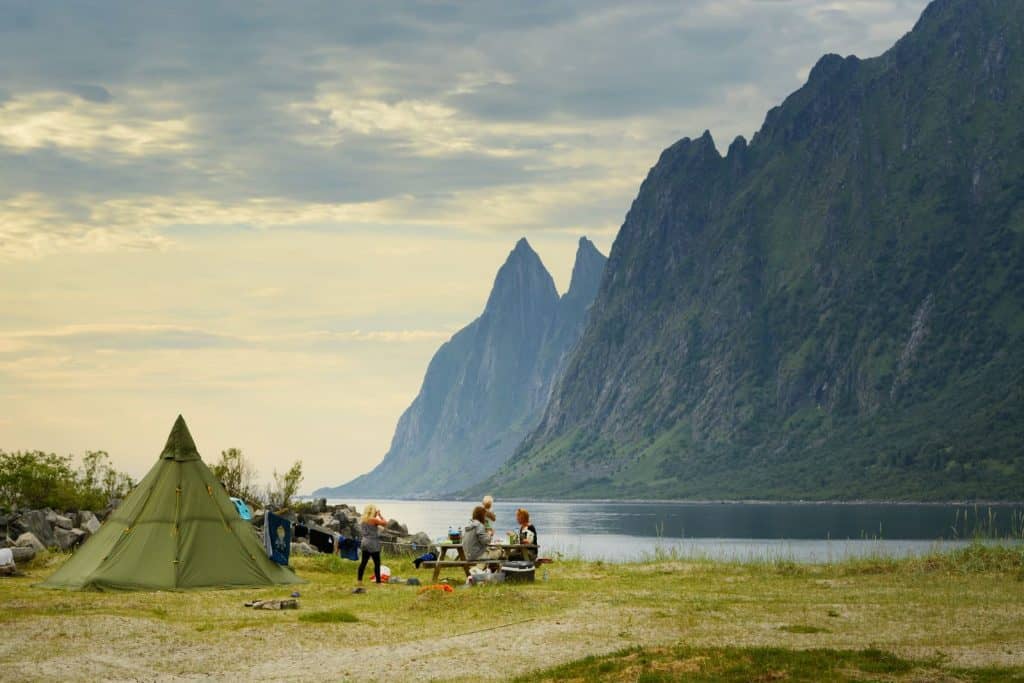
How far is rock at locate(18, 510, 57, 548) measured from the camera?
40.4 meters

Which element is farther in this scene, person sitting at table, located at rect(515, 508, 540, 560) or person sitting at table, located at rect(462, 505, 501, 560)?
person sitting at table, located at rect(515, 508, 540, 560)

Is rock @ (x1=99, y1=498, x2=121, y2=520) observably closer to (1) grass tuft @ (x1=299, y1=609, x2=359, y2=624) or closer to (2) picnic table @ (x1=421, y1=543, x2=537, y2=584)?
(2) picnic table @ (x1=421, y1=543, x2=537, y2=584)

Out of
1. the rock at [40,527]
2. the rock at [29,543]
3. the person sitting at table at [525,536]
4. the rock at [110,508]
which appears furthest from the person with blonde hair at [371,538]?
the rock at [110,508]

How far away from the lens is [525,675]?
18766 millimetres

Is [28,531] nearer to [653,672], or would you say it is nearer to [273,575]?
[273,575]

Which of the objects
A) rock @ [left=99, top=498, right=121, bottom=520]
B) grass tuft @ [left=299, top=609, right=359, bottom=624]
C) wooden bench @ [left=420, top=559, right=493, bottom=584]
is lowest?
grass tuft @ [left=299, top=609, right=359, bottom=624]

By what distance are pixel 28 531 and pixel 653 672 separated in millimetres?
29026

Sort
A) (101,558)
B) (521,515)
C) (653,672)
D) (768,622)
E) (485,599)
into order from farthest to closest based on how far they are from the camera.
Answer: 1. (521,515)
2. (101,558)
3. (485,599)
4. (768,622)
5. (653,672)

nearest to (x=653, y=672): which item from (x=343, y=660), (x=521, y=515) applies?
(x=343, y=660)

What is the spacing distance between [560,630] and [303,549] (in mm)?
19217

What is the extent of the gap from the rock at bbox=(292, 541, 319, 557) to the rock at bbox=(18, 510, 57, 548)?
25.8 ft

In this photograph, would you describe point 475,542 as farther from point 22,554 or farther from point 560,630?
point 22,554

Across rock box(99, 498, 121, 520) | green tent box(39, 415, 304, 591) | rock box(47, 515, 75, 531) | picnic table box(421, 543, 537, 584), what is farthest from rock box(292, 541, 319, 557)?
rock box(99, 498, 121, 520)

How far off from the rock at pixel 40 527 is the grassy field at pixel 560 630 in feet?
21.7
